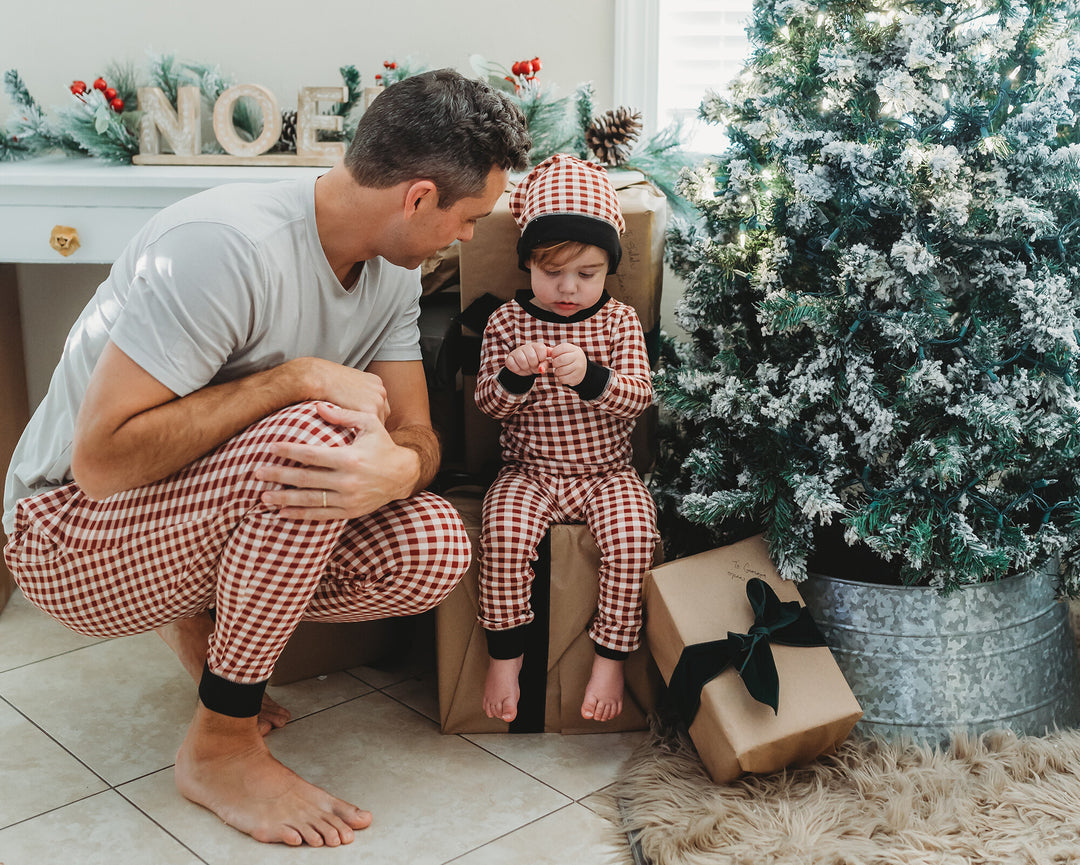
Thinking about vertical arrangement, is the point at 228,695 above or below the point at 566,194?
below

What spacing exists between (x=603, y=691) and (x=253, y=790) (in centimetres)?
51

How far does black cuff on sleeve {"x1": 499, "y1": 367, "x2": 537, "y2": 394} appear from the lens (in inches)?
60.0

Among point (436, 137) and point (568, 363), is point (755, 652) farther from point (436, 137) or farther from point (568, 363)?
point (436, 137)

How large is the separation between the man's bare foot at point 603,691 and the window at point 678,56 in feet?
3.70

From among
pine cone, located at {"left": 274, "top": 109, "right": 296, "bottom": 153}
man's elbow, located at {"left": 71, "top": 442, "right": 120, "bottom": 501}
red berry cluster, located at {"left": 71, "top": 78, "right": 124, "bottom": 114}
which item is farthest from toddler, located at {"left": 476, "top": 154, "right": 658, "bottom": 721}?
red berry cluster, located at {"left": 71, "top": 78, "right": 124, "bottom": 114}

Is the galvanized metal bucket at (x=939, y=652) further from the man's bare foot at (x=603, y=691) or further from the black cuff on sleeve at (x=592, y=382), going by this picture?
the black cuff on sleeve at (x=592, y=382)

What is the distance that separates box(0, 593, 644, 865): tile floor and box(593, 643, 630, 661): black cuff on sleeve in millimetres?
149

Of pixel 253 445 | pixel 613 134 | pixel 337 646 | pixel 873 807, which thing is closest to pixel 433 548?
pixel 253 445

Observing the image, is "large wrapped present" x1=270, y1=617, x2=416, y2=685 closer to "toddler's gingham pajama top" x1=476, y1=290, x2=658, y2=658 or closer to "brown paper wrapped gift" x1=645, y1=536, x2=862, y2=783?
"toddler's gingham pajama top" x1=476, y1=290, x2=658, y2=658

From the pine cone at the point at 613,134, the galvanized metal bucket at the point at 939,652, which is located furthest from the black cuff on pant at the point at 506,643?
the pine cone at the point at 613,134

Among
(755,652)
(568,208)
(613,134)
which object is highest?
(613,134)

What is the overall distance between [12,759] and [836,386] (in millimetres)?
1309

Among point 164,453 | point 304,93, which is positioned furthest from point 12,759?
point 304,93

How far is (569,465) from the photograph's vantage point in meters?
1.60
